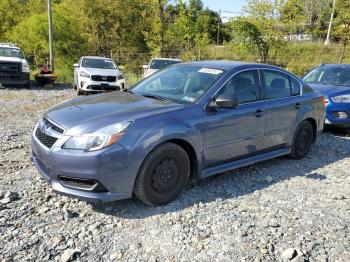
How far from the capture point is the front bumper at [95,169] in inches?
137

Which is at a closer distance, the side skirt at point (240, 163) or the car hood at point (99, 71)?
the side skirt at point (240, 163)

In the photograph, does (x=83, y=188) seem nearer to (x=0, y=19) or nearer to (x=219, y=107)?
(x=219, y=107)

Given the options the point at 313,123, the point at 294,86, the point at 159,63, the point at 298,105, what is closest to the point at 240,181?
the point at 298,105

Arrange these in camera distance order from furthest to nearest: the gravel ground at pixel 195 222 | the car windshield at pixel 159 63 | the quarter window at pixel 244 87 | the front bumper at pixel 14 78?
1. the car windshield at pixel 159 63
2. the front bumper at pixel 14 78
3. the quarter window at pixel 244 87
4. the gravel ground at pixel 195 222

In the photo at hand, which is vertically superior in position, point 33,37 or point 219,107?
point 33,37

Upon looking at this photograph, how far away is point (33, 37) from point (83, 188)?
2256cm

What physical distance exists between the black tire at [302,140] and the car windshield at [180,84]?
6.79 ft

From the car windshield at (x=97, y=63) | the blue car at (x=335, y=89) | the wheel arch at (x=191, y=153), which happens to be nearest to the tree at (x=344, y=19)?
the blue car at (x=335, y=89)

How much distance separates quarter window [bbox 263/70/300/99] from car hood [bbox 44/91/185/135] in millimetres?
1694

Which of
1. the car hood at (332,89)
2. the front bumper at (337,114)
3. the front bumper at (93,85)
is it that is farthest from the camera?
the front bumper at (93,85)

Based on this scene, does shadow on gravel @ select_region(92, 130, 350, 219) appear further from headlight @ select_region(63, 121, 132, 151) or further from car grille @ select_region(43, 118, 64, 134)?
car grille @ select_region(43, 118, 64, 134)

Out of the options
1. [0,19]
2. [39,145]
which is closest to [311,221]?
[39,145]

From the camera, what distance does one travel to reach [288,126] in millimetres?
5582

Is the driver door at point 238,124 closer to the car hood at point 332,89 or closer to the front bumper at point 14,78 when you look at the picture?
the car hood at point 332,89
